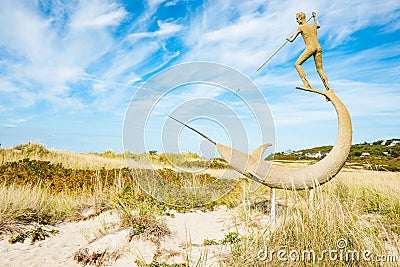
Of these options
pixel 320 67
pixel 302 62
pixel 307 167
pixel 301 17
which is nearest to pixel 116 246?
pixel 307 167

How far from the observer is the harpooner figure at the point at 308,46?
4359mm

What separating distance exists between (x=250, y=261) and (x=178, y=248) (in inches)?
49.1

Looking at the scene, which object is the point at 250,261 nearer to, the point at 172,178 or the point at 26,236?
the point at 26,236

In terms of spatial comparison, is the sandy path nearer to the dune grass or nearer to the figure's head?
the dune grass

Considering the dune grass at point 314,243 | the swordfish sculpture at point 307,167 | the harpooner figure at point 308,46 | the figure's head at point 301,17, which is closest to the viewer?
the dune grass at point 314,243

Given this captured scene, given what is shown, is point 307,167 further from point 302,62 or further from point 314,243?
point 302,62

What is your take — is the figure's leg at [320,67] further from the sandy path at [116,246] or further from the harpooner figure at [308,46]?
the sandy path at [116,246]

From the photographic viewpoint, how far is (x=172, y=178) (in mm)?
7703

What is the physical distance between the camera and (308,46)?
4375 mm

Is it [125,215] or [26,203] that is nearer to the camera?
[125,215]

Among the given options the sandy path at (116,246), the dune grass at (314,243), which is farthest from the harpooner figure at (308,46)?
the sandy path at (116,246)

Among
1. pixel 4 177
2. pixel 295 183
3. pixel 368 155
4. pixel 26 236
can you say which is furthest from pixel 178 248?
pixel 368 155

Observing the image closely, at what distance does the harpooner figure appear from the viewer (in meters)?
4.36

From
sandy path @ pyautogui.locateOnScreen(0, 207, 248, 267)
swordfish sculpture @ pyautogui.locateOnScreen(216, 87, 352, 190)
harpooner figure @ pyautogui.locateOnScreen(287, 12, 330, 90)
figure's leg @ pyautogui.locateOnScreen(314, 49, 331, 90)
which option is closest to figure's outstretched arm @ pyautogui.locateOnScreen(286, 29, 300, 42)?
harpooner figure @ pyautogui.locateOnScreen(287, 12, 330, 90)
